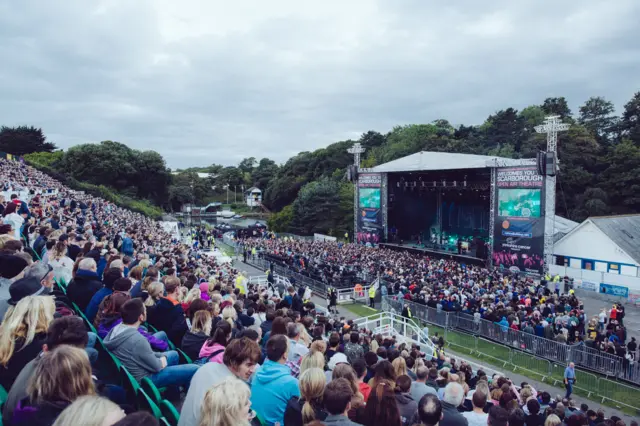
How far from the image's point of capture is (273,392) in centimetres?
303

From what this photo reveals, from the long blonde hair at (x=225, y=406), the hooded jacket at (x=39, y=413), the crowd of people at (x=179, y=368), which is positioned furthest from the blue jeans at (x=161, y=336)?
the long blonde hair at (x=225, y=406)

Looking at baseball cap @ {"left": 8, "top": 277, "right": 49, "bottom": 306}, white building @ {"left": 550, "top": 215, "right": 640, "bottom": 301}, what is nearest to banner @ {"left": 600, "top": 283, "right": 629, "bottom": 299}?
white building @ {"left": 550, "top": 215, "right": 640, "bottom": 301}

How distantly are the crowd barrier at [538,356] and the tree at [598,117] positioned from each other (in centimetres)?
3670

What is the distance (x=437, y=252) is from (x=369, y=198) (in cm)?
665

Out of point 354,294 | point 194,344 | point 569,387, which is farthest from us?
point 354,294

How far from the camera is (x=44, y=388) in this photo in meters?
1.99

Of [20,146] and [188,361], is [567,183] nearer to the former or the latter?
[188,361]

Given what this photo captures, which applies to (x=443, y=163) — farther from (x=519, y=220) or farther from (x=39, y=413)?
(x=39, y=413)

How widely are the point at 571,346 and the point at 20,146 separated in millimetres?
63835

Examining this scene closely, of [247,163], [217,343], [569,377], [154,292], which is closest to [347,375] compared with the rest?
[217,343]

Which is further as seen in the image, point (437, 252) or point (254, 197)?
point (254, 197)

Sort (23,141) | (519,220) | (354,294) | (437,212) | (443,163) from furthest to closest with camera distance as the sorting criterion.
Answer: (23,141) → (437,212) → (443,163) → (519,220) → (354,294)

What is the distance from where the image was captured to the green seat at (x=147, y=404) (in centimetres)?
263

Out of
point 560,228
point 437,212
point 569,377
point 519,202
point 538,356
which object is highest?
point 519,202
